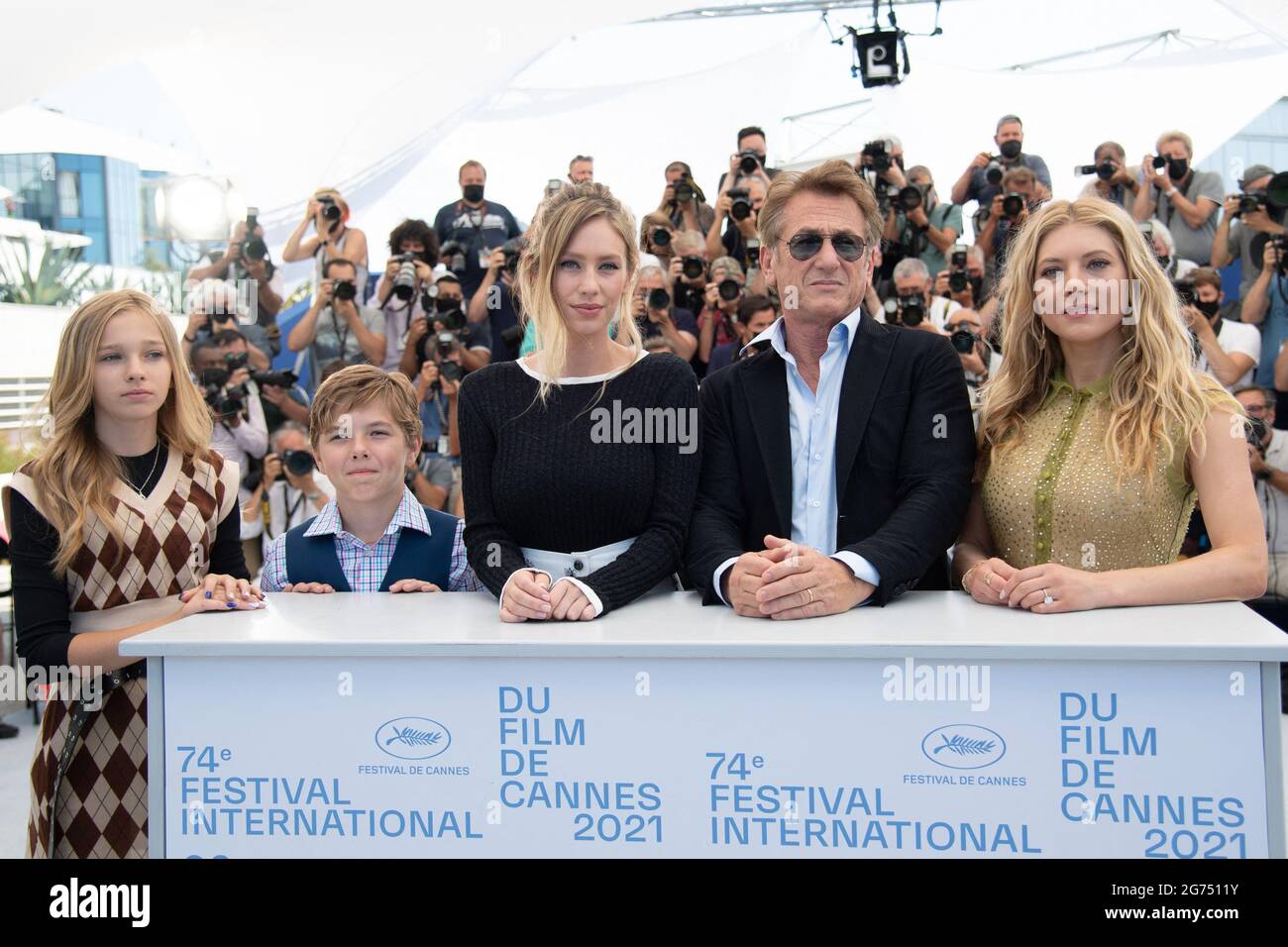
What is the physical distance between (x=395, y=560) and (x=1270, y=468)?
3.95 metres

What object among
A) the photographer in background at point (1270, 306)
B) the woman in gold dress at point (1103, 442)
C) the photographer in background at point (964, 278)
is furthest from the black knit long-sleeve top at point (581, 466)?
the photographer in background at point (1270, 306)

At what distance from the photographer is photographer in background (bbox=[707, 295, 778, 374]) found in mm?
4922

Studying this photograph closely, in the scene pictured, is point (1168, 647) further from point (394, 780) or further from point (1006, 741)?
point (394, 780)

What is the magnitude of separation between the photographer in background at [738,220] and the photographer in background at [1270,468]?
2223 millimetres

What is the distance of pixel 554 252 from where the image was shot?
2.10 metres

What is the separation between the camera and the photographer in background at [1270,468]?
15.5 ft

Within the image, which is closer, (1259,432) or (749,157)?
(1259,432)

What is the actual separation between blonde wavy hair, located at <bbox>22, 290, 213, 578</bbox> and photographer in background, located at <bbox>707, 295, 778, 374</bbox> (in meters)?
3.07

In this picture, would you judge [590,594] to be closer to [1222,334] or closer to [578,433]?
[578,433]

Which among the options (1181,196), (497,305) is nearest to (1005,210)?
(1181,196)

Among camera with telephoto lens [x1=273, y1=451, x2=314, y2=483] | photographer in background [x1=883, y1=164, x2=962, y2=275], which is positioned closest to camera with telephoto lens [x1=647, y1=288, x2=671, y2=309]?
photographer in background [x1=883, y1=164, x2=962, y2=275]

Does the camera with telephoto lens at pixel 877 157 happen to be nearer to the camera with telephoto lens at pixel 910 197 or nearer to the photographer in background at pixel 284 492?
the camera with telephoto lens at pixel 910 197

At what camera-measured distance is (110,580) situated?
80.8 inches
